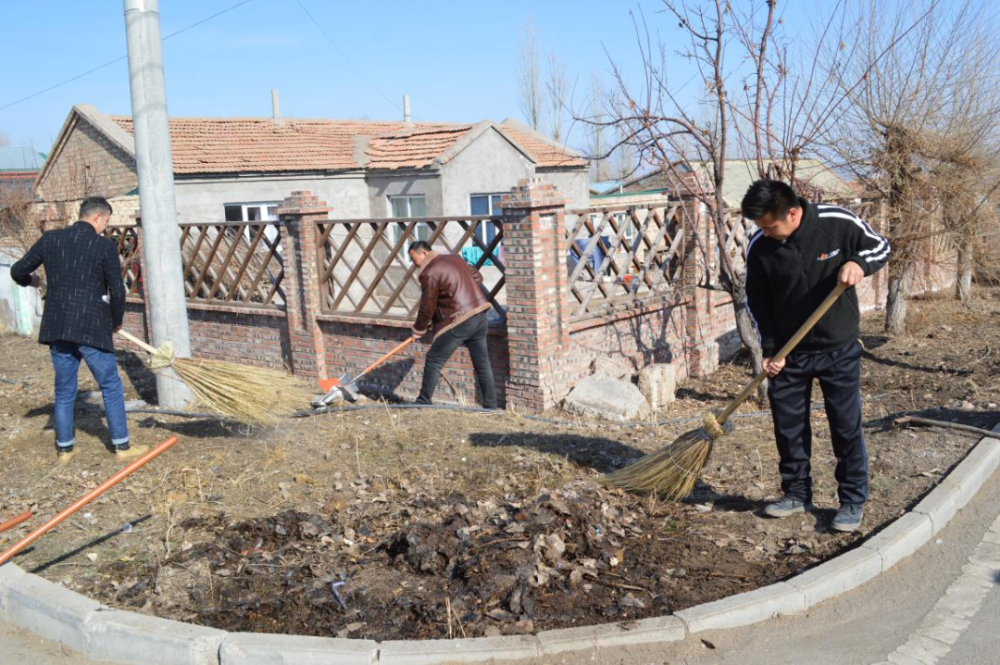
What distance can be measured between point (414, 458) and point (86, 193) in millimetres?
14110

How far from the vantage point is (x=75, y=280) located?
6328mm

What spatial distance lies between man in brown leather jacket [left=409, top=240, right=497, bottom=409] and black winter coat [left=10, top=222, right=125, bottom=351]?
3.05 m

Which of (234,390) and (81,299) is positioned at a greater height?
(81,299)

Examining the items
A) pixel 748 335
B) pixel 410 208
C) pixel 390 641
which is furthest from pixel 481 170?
pixel 390 641

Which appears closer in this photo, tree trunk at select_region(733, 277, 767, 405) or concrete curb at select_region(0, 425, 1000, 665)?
concrete curb at select_region(0, 425, 1000, 665)

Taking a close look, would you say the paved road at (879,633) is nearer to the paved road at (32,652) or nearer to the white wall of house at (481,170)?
the paved road at (32,652)

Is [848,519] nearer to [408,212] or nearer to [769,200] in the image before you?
[769,200]

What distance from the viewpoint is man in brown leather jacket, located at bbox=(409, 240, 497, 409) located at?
847 centimetres

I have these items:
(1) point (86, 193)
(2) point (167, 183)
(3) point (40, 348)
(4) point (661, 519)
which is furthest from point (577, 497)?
(1) point (86, 193)

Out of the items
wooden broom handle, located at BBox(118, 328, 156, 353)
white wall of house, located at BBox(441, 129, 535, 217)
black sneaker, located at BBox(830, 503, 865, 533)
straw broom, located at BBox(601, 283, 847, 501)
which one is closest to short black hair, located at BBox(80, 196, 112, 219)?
wooden broom handle, located at BBox(118, 328, 156, 353)

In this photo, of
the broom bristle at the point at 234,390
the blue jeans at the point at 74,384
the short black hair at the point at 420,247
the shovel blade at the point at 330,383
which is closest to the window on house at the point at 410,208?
the shovel blade at the point at 330,383

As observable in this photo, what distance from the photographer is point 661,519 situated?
17.2ft

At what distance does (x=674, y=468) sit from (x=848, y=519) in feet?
3.44

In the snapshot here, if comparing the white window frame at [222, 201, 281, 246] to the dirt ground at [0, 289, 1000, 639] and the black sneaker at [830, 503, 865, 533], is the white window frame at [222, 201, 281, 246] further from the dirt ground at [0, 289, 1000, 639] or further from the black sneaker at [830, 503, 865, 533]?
the black sneaker at [830, 503, 865, 533]
